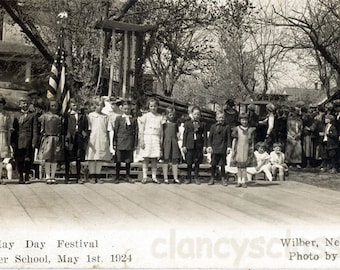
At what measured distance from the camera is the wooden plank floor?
6912 mm

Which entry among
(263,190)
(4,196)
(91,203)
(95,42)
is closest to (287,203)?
(263,190)

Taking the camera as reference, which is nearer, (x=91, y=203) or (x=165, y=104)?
(x=91, y=203)

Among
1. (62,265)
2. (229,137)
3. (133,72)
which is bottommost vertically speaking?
(62,265)

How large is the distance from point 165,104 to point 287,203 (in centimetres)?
802

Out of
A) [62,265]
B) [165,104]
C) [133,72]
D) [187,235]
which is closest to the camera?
[62,265]

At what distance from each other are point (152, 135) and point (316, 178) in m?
4.50

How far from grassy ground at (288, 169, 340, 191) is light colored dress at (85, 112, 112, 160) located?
15.3 ft

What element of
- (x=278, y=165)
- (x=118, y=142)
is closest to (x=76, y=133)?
(x=118, y=142)

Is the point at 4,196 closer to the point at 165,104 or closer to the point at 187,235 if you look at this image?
the point at 187,235

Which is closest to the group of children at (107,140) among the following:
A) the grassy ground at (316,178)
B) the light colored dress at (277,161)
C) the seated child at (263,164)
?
the seated child at (263,164)

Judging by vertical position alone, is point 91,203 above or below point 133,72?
below

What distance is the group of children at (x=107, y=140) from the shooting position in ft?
32.0

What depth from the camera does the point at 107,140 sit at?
10375mm

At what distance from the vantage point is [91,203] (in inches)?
317
